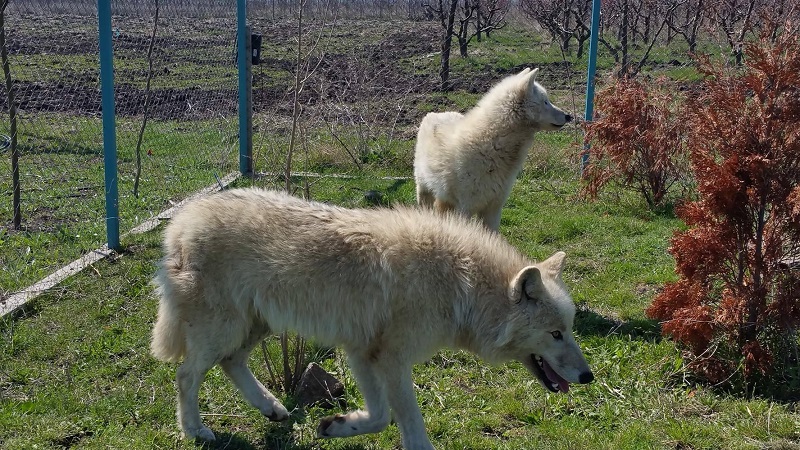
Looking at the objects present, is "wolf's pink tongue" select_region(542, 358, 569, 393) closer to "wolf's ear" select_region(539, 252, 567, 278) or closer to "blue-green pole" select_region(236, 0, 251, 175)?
"wolf's ear" select_region(539, 252, 567, 278)

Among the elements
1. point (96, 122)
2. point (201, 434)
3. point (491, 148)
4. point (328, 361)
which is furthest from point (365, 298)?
point (96, 122)

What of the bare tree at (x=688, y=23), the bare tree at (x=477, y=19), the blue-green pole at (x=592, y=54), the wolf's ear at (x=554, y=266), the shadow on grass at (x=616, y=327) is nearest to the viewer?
the wolf's ear at (x=554, y=266)

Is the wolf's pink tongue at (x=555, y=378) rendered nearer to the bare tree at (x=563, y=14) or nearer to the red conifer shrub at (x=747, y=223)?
the red conifer shrub at (x=747, y=223)

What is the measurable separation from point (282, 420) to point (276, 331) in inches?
23.2

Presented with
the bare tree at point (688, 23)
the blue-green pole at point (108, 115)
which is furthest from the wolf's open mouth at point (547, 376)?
the bare tree at point (688, 23)

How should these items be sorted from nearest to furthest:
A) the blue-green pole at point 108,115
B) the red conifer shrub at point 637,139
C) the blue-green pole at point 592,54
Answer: the blue-green pole at point 108,115 < the red conifer shrub at point 637,139 < the blue-green pole at point 592,54

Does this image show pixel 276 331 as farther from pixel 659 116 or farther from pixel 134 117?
pixel 134 117

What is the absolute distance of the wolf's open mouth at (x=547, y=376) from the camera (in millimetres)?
4137

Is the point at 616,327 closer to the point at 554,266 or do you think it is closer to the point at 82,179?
the point at 554,266

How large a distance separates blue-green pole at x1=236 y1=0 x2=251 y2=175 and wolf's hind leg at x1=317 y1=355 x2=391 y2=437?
6.74 metres

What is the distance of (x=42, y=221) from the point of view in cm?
802

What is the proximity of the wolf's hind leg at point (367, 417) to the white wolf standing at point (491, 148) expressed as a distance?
3.54 meters

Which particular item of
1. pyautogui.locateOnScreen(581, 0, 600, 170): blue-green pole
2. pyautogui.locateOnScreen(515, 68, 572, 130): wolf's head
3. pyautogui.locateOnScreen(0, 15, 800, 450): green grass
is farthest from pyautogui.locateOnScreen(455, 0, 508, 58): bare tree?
pyautogui.locateOnScreen(515, 68, 572, 130): wolf's head

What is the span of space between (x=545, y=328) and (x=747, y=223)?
1.91 meters
